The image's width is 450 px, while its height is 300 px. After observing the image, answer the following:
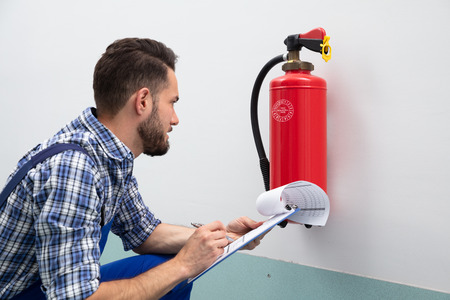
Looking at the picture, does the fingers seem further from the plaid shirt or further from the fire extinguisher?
the fire extinguisher

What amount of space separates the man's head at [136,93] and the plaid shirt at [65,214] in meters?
0.07

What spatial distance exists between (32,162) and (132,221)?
1.24ft

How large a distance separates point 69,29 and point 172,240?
1.41 m

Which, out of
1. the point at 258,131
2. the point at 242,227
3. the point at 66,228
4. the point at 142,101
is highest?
the point at 142,101

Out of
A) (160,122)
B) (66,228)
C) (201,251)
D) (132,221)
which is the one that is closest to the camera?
(66,228)

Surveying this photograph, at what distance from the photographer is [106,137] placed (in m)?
0.93

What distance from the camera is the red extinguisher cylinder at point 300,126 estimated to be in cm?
118

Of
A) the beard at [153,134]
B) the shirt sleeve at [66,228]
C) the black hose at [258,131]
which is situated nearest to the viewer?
the shirt sleeve at [66,228]

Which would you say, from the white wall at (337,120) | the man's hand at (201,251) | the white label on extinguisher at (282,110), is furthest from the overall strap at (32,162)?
the white wall at (337,120)

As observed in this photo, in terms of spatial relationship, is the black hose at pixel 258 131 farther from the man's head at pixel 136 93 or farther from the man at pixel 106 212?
the man's head at pixel 136 93

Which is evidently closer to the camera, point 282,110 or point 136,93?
point 136,93

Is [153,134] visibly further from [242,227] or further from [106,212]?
[242,227]

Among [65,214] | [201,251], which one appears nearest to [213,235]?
[201,251]

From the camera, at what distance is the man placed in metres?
0.78
